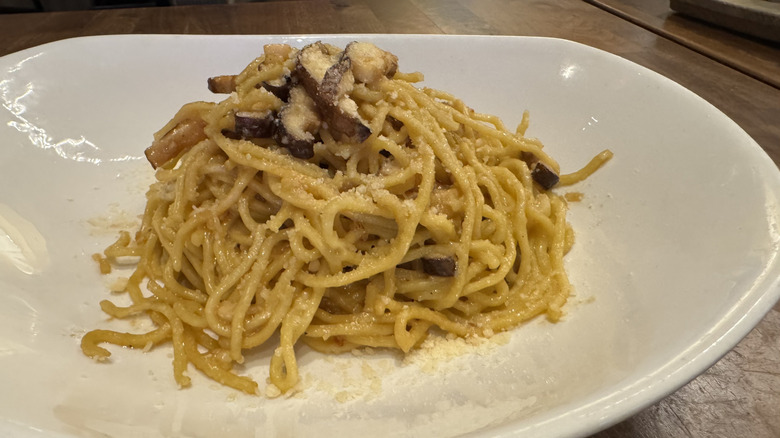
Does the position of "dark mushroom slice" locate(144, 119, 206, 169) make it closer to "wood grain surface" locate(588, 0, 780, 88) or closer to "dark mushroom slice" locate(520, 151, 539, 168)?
"dark mushroom slice" locate(520, 151, 539, 168)

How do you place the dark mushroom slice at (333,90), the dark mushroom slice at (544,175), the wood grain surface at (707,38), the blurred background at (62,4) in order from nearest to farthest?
1. the dark mushroom slice at (333,90)
2. the dark mushroom slice at (544,175)
3. the wood grain surface at (707,38)
4. the blurred background at (62,4)

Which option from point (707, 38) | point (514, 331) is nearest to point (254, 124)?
point (514, 331)

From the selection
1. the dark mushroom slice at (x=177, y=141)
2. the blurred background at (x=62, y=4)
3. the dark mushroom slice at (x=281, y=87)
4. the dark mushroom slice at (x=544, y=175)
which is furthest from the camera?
the blurred background at (x=62, y=4)

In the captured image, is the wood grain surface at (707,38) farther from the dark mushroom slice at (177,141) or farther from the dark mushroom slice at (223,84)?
the dark mushroom slice at (177,141)

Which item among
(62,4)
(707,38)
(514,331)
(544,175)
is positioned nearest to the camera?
(514,331)

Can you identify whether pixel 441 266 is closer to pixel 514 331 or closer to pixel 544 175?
pixel 514 331

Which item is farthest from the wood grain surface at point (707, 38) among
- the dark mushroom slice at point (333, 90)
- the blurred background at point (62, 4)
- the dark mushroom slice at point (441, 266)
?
the blurred background at point (62, 4)
